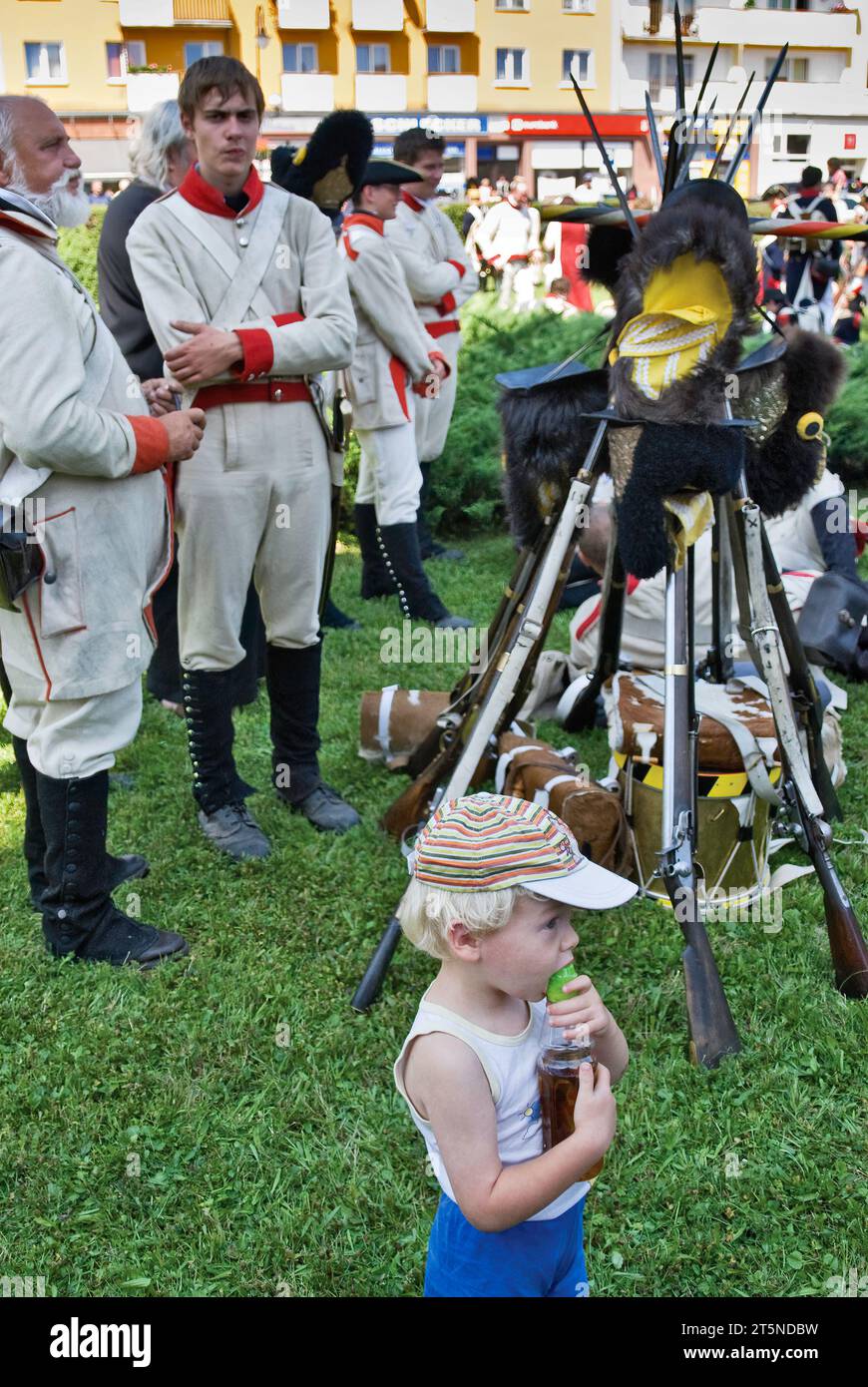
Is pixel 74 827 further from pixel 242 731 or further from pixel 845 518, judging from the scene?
pixel 845 518

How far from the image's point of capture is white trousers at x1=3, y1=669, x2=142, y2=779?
329cm

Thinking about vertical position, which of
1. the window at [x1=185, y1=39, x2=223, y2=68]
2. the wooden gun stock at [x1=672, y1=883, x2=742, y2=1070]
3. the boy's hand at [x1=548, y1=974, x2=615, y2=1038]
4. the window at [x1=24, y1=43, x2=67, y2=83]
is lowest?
the wooden gun stock at [x1=672, y1=883, x2=742, y2=1070]

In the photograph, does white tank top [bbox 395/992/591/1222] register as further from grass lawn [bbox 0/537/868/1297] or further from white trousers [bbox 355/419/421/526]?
white trousers [bbox 355/419/421/526]

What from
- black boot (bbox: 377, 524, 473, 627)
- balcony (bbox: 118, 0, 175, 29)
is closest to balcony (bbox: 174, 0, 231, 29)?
balcony (bbox: 118, 0, 175, 29)

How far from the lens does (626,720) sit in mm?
3992

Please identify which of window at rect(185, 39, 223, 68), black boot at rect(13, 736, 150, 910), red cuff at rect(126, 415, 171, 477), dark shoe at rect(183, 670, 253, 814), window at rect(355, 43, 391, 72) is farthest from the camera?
window at rect(355, 43, 391, 72)

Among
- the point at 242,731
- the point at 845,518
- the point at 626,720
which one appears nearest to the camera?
the point at 626,720

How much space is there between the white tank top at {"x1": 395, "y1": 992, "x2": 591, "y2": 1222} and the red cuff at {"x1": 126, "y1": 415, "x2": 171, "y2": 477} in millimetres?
1916

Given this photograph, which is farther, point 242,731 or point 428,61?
point 428,61

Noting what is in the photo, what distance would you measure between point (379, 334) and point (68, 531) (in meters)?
3.75

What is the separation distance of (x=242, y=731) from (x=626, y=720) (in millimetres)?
1977

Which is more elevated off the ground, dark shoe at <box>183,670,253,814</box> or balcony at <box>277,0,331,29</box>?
balcony at <box>277,0,331,29</box>

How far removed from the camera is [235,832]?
166 inches

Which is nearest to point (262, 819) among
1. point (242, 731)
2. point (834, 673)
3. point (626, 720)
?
point (242, 731)
